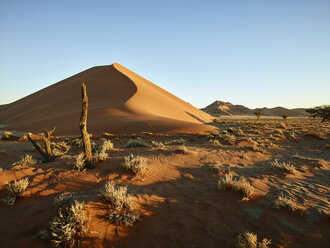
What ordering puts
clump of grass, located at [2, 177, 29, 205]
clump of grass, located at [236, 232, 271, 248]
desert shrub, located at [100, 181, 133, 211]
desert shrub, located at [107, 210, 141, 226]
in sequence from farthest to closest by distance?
clump of grass, located at [2, 177, 29, 205], desert shrub, located at [100, 181, 133, 211], desert shrub, located at [107, 210, 141, 226], clump of grass, located at [236, 232, 271, 248]

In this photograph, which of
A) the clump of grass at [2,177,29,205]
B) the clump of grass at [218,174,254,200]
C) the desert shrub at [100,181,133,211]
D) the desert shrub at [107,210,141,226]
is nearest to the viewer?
the desert shrub at [107,210,141,226]

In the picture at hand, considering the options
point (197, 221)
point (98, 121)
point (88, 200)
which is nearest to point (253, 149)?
point (197, 221)

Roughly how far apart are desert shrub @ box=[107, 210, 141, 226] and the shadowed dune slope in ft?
53.7

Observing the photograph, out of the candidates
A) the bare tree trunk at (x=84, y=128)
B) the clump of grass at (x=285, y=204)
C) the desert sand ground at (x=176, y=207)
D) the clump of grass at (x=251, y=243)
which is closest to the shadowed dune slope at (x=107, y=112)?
the bare tree trunk at (x=84, y=128)

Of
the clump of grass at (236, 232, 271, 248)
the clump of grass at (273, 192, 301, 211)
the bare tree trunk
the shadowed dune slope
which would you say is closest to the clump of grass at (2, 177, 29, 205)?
the bare tree trunk

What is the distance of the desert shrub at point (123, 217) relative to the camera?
3.33m

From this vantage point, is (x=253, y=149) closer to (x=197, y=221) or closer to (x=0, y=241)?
(x=197, y=221)

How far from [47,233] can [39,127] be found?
1019 inches

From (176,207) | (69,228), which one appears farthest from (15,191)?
(176,207)

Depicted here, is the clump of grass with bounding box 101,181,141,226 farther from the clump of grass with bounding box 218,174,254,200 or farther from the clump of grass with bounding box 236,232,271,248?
the clump of grass with bounding box 218,174,254,200

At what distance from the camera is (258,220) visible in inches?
141

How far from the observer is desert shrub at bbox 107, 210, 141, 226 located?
333 cm

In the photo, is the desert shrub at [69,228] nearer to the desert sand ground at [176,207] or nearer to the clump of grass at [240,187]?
the desert sand ground at [176,207]

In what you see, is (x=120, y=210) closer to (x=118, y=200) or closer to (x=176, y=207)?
(x=118, y=200)
